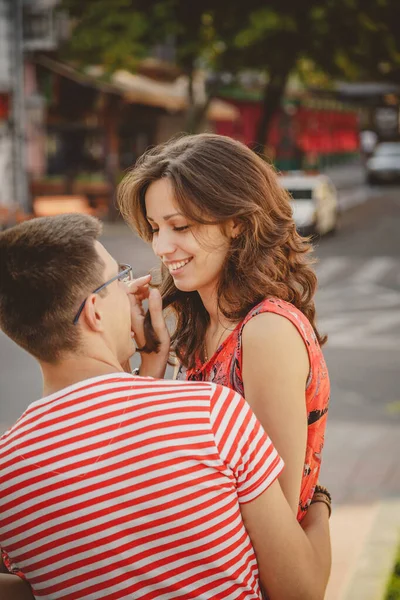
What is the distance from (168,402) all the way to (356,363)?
24.4 feet

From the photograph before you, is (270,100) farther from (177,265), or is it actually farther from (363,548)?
(177,265)

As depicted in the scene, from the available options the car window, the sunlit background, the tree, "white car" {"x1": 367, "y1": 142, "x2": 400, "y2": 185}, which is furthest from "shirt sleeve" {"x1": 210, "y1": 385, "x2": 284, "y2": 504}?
"white car" {"x1": 367, "y1": 142, "x2": 400, "y2": 185}

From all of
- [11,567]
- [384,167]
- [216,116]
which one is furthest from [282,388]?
[384,167]

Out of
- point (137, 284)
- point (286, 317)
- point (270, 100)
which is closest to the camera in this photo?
point (286, 317)

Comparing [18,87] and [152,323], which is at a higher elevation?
[152,323]

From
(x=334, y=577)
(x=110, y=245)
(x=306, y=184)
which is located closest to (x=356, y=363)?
(x=334, y=577)

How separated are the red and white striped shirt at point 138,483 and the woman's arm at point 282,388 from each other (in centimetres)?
23

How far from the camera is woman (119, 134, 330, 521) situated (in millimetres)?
2055

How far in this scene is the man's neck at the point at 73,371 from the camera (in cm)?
186

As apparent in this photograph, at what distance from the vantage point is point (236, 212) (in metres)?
2.31

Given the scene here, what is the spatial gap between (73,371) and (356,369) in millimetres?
7123

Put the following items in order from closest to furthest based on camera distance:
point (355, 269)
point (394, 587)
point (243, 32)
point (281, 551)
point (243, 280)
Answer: point (281, 551) → point (243, 280) → point (394, 587) → point (355, 269) → point (243, 32)

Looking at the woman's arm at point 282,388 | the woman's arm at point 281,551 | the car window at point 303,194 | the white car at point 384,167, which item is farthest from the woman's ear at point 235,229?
the white car at point 384,167

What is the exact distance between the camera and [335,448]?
20.5 feet
